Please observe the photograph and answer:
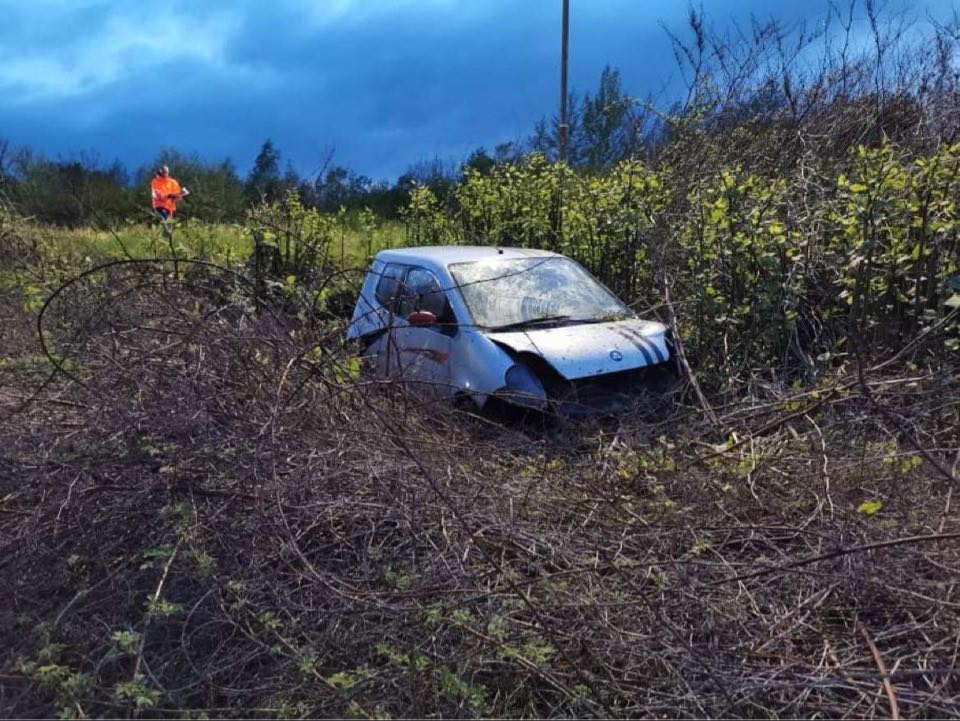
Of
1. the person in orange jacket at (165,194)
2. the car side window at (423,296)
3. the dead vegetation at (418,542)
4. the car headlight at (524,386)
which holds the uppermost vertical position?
the person in orange jacket at (165,194)

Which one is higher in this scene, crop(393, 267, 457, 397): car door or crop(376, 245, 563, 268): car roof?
crop(376, 245, 563, 268): car roof

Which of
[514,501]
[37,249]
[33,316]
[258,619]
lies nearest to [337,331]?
[514,501]

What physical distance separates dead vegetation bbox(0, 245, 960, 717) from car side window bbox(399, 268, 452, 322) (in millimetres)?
1315

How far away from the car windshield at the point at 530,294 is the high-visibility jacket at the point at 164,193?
31.2ft

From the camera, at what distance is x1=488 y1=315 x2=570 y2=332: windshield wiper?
604cm

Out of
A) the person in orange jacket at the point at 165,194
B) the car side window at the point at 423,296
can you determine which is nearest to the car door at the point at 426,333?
the car side window at the point at 423,296

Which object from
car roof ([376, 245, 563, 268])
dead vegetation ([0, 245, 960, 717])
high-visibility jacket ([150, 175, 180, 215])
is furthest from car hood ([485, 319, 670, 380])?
high-visibility jacket ([150, 175, 180, 215])

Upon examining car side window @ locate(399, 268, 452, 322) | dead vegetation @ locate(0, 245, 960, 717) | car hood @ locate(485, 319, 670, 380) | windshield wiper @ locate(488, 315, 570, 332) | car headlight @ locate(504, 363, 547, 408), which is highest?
car side window @ locate(399, 268, 452, 322)

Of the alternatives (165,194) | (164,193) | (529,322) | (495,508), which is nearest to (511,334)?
(529,322)

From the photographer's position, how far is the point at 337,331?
5.12m

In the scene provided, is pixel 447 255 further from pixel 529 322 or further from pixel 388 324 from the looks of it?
pixel 388 324

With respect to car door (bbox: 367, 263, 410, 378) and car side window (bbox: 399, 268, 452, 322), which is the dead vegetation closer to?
car door (bbox: 367, 263, 410, 378)

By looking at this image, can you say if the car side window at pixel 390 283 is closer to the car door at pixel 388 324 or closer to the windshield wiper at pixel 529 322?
the car door at pixel 388 324

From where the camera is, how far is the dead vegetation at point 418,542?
9.61 ft
